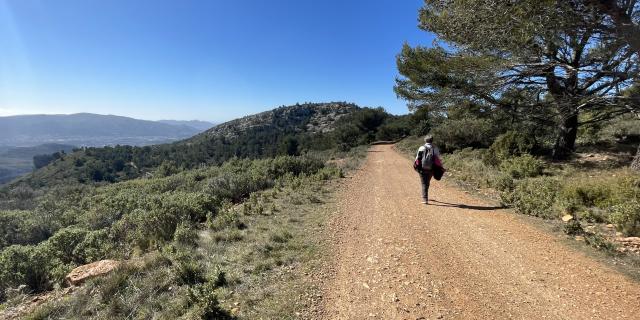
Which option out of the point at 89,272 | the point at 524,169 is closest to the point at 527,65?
the point at 524,169

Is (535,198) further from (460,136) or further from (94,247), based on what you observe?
(460,136)

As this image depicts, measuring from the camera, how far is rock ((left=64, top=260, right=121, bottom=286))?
5.32m

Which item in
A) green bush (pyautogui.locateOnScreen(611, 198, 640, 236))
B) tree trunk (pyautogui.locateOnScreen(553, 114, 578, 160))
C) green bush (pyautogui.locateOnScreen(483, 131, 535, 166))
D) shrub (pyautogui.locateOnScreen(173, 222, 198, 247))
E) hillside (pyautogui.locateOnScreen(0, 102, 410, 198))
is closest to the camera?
green bush (pyautogui.locateOnScreen(611, 198, 640, 236))

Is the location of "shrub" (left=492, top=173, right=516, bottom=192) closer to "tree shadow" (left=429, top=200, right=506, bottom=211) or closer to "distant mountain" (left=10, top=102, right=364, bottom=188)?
"tree shadow" (left=429, top=200, right=506, bottom=211)

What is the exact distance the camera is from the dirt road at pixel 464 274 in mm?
3619

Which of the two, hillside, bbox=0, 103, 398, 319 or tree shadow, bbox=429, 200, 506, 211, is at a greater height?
tree shadow, bbox=429, 200, 506, 211

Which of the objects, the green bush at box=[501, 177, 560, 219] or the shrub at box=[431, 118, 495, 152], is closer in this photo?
the green bush at box=[501, 177, 560, 219]

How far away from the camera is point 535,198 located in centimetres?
733

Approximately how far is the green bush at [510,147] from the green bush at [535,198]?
14.2 feet

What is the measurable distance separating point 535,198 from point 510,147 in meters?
6.91

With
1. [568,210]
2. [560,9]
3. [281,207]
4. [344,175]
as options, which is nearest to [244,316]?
[281,207]

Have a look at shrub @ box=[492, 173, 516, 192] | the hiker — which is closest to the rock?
the hiker

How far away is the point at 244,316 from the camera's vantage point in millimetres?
3680

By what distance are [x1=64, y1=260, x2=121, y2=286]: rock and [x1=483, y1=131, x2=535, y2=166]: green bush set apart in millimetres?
12767
